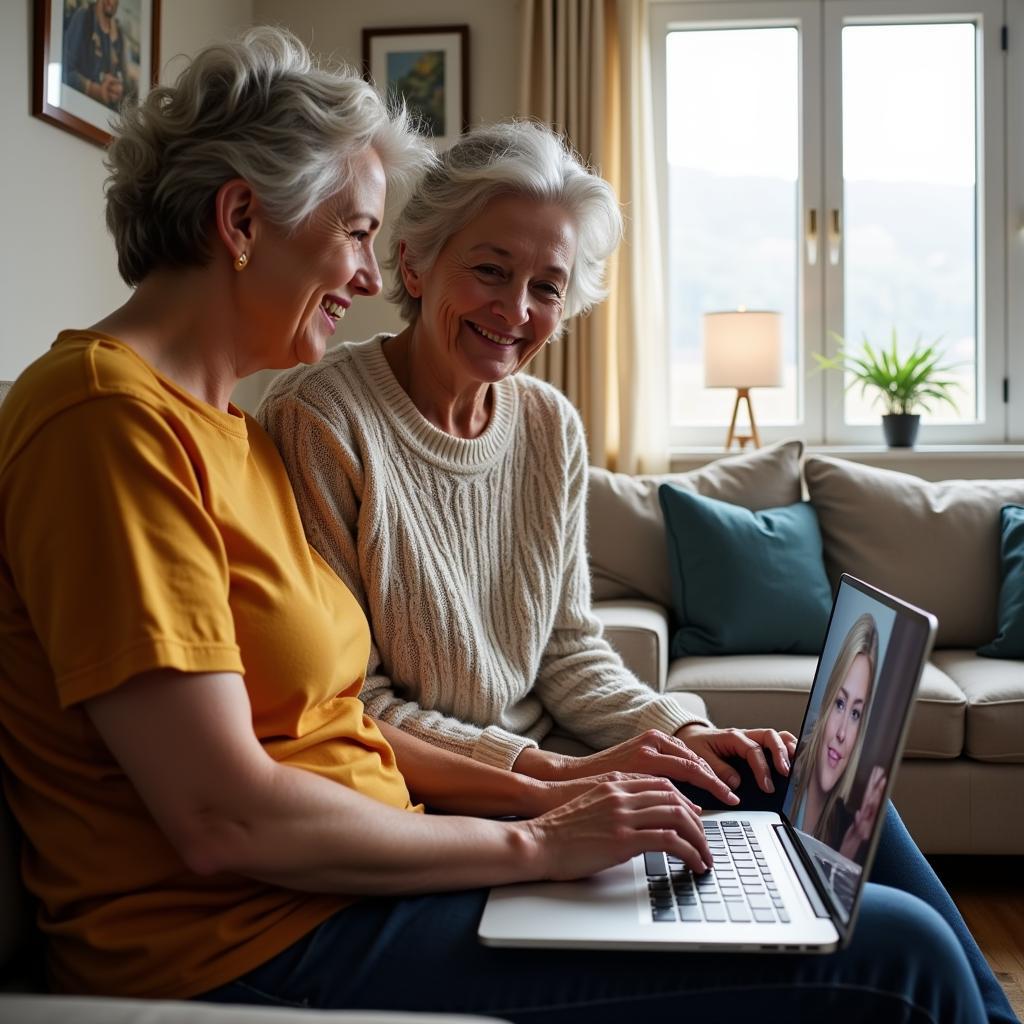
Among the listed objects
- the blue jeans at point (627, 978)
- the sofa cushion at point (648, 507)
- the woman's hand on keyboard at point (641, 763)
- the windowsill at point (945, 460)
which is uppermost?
the windowsill at point (945, 460)

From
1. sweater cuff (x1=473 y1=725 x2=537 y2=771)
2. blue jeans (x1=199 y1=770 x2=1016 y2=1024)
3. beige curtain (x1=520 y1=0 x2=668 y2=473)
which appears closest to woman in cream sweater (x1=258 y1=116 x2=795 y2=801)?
sweater cuff (x1=473 y1=725 x2=537 y2=771)

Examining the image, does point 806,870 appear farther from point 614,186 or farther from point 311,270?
point 614,186

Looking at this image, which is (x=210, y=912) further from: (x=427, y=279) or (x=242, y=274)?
(x=427, y=279)

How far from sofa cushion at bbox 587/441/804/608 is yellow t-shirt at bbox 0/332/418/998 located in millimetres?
2090

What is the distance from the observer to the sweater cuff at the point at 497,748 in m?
1.41

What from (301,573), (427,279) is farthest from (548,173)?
(301,573)

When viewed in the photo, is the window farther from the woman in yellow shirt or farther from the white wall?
the woman in yellow shirt

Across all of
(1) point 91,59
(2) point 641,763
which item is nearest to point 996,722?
(2) point 641,763

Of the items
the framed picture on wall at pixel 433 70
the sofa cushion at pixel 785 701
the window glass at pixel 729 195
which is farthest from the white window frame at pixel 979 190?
the sofa cushion at pixel 785 701

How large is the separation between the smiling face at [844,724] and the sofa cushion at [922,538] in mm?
2031

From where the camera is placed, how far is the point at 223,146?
109cm

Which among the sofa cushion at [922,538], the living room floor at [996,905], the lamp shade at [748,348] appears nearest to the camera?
the living room floor at [996,905]

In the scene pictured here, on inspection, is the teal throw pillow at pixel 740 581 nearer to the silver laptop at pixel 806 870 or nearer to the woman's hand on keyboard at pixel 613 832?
the silver laptop at pixel 806 870

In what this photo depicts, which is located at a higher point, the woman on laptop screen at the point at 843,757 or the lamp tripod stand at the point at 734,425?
the lamp tripod stand at the point at 734,425
